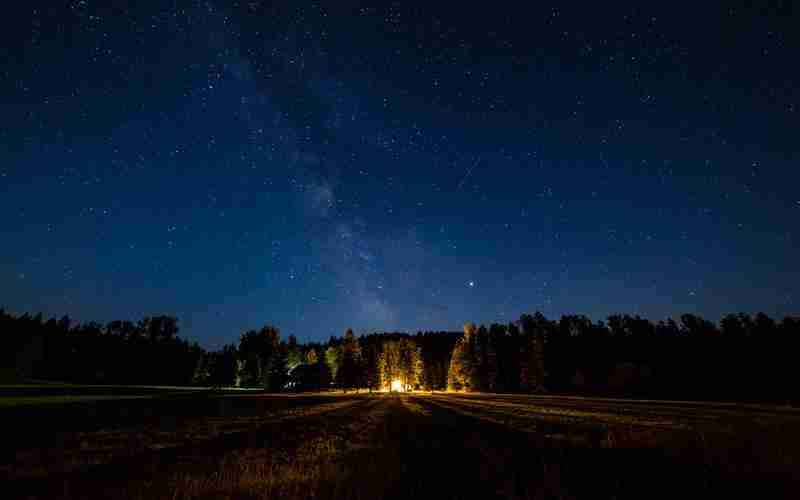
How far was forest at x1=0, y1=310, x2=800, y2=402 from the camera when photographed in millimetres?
74562

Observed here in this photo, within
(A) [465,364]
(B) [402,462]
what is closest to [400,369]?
(A) [465,364]

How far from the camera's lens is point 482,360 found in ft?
346

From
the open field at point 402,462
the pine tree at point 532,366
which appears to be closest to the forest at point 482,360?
the pine tree at point 532,366

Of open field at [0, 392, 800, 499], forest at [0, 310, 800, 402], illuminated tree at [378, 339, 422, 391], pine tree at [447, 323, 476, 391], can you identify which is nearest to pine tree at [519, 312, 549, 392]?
forest at [0, 310, 800, 402]

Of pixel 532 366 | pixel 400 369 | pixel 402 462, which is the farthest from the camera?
pixel 400 369

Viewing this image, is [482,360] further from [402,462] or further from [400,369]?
[402,462]

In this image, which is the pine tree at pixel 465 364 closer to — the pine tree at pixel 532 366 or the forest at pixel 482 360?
the forest at pixel 482 360

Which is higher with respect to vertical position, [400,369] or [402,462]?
[400,369]

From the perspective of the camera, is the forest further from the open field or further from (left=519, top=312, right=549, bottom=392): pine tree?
the open field

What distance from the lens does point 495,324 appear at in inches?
4902

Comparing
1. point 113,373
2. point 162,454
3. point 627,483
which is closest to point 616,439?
point 627,483

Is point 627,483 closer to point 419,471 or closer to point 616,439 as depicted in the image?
point 419,471

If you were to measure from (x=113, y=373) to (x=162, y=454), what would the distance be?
131 metres

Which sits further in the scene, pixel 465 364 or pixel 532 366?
pixel 465 364
